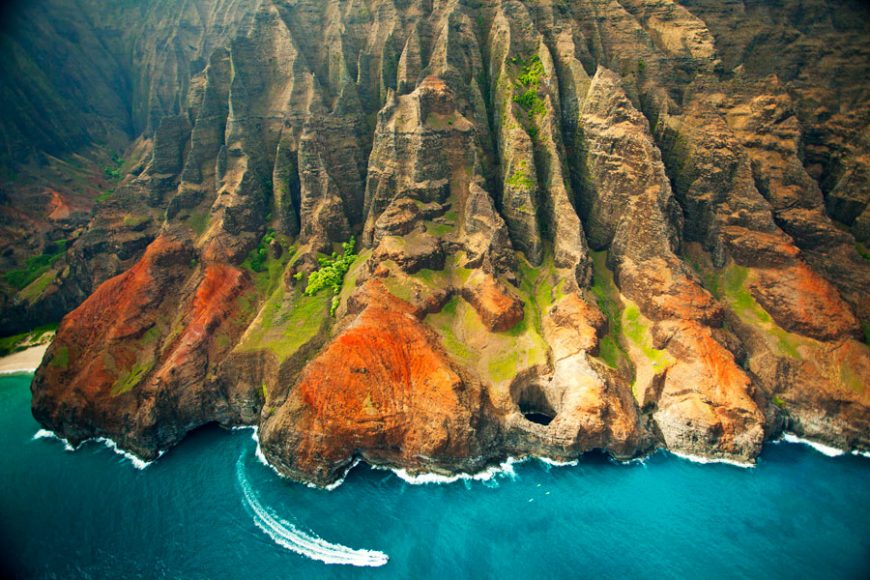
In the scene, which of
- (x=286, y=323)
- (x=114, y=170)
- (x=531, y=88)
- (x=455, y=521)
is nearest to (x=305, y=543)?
(x=455, y=521)

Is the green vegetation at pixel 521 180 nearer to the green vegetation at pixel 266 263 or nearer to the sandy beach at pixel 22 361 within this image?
the green vegetation at pixel 266 263

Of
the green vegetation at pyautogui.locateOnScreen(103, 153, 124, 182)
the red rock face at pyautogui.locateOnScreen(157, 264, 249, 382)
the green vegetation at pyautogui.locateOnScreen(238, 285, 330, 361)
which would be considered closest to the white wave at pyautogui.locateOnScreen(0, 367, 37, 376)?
the red rock face at pyautogui.locateOnScreen(157, 264, 249, 382)

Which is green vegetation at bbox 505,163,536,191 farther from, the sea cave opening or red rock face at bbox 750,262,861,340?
red rock face at bbox 750,262,861,340

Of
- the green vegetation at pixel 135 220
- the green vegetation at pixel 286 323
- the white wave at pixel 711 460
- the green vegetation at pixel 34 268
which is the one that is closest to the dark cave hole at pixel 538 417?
the white wave at pixel 711 460

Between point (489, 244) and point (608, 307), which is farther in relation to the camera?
point (608, 307)

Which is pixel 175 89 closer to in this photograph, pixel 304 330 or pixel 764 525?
pixel 304 330

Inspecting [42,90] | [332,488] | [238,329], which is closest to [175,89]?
[42,90]

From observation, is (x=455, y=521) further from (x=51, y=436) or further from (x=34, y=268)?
(x=34, y=268)
